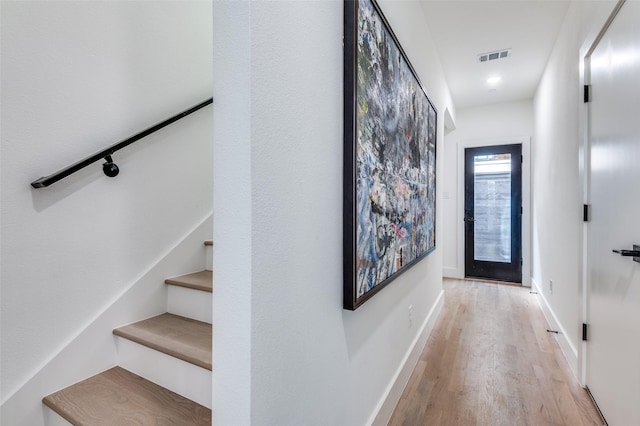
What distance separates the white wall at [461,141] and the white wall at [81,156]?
13.7 feet

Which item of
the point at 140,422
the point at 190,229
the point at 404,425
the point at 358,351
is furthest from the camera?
the point at 190,229

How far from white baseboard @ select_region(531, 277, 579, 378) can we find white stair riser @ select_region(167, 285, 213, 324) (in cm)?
239

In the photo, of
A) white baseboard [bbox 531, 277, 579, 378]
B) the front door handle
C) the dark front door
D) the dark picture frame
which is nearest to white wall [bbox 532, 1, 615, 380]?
white baseboard [bbox 531, 277, 579, 378]

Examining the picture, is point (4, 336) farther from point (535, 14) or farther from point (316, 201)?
point (535, 14)

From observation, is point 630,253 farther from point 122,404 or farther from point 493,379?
point 122,404

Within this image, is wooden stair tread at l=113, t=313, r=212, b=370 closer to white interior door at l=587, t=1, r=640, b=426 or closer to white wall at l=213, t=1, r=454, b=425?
white wall at l=213, t=1, r=454, b=425

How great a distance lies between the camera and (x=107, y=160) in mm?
1451

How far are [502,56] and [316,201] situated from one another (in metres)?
3.37

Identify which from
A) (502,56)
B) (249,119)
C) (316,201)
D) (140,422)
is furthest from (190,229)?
(502,56)

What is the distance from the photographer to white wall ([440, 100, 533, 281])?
183 inches

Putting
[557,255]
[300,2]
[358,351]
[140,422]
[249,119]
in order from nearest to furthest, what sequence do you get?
[249,119]
[300,2]
[140,422]
[358,351]
[557,255]

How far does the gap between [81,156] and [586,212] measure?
2.77 meters

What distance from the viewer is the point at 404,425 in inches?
64.1

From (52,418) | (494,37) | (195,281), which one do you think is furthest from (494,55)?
(52,418)
